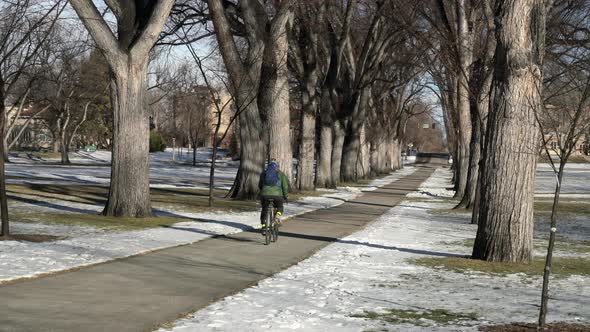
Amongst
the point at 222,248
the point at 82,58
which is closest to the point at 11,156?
the point at 82,58

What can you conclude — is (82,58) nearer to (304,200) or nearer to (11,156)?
(11,156)

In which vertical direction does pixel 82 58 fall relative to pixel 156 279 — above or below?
above

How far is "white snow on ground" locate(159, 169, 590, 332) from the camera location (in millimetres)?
8461

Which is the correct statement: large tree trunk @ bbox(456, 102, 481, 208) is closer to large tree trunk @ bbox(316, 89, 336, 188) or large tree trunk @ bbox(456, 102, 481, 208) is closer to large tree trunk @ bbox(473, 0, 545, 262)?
large tree trunk @ bbox(316, 89, 336, 188)

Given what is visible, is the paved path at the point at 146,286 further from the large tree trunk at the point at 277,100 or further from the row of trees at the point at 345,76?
the large tree trunk at the point at 277,100

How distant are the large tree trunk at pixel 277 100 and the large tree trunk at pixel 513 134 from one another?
58.5 feet

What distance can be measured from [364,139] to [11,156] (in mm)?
35764

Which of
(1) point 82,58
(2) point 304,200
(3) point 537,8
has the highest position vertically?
(1) point 82,58

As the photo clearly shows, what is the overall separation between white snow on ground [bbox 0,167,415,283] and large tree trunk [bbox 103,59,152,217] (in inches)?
62.7

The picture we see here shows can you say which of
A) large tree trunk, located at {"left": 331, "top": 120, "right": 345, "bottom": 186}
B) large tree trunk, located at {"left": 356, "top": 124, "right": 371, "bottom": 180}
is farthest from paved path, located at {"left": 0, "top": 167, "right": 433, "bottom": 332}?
large tree trunk, located at {"left": 356, "top": 124, "right": 371, "bottom": 180}

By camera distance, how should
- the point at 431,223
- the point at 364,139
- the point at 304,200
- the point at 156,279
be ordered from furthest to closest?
the point at 364,139 → the point at 304,200 → the point at 431,223 → the point at 156,279

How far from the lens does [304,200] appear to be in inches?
1258

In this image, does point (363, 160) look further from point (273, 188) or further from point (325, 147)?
point (273, 188)

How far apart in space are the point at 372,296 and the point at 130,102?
38.4 feet
